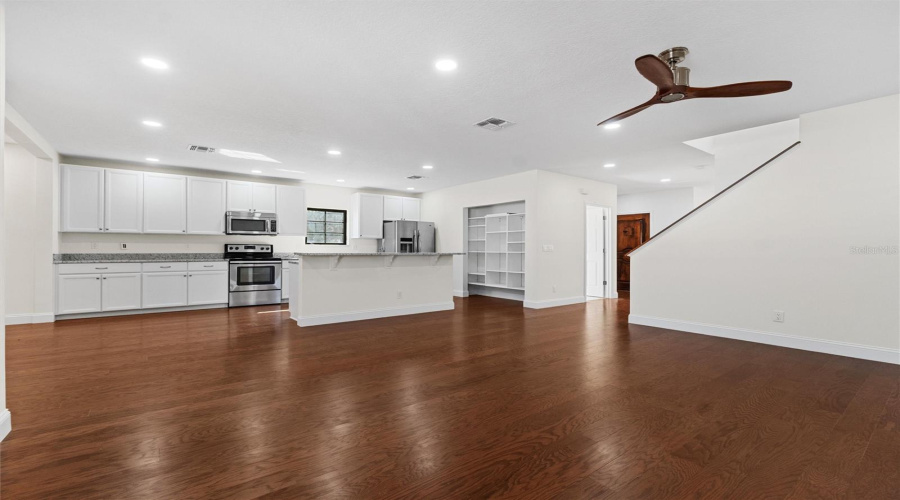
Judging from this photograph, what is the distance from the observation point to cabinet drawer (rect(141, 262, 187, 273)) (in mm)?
6152

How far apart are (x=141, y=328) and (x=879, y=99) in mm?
8486

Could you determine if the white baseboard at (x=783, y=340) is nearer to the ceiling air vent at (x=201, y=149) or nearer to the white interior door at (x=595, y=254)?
the white interior door at (x=595, y=254)

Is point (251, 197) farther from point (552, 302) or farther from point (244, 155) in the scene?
point (552, 302)

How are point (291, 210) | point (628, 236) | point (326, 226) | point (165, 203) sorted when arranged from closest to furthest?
point (165, 203) < point (291, 210) < point (326, 226) < point (628, 236)

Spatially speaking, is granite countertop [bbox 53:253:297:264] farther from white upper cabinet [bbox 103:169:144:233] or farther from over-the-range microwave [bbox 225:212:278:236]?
over-the-range microwave [bbox 225:212:278:236]

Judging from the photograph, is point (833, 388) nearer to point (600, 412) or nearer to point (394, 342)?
point (600, 412)

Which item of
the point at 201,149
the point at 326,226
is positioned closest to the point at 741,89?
the point at 201,149

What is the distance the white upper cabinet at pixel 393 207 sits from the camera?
8930 millimetres

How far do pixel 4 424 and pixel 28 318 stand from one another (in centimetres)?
468

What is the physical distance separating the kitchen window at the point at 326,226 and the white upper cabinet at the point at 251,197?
0.89 meters

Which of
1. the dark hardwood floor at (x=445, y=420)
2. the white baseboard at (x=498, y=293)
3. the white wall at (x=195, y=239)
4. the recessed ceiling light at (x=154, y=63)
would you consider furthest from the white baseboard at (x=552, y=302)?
the recessed ceiling light at (x=154, y=63)

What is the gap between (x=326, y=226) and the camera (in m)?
8.56

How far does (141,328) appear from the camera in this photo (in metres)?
5.07

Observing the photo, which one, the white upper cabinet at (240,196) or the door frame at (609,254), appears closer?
the white upper cabinet at (240,196)
